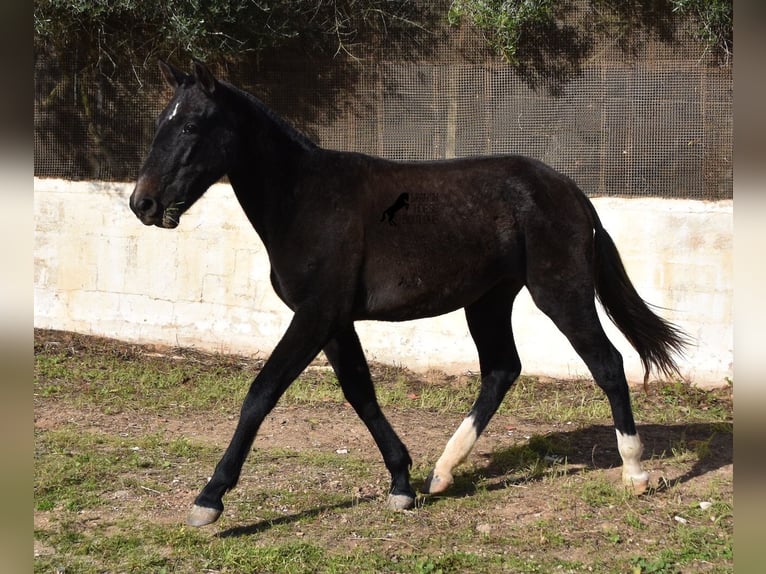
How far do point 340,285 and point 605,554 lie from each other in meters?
1.81

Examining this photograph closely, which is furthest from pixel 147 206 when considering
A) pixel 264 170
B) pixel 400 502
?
pixel 400 502

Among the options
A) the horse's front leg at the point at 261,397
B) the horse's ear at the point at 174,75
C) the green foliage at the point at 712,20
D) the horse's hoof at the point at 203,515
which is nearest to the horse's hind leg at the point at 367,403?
the horse's front leg at the point at 261,397

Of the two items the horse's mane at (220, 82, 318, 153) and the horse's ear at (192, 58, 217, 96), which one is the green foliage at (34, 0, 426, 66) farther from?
the horse's ear at (192, 58, 217, 96)

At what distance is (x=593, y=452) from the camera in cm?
544

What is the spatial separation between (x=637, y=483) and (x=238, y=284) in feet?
15.1

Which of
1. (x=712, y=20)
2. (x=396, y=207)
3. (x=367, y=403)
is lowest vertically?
(x=367, y=403)

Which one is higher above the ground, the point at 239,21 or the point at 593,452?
the point at 239,21

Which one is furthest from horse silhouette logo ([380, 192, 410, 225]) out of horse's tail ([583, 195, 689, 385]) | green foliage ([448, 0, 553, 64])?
green foliage ([448, 0, 553, 64])

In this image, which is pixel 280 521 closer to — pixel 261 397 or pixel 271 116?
pixel 261 397

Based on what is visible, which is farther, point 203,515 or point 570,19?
point 570,19

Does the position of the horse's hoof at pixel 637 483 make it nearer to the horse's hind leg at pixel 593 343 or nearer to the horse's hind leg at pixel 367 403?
the horse's hind leg at pixel 593 343

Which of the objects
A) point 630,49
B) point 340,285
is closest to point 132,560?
point 340,285

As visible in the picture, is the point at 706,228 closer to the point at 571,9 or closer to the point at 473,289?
the point at 571,9

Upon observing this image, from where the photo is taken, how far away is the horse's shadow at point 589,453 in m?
4.99
